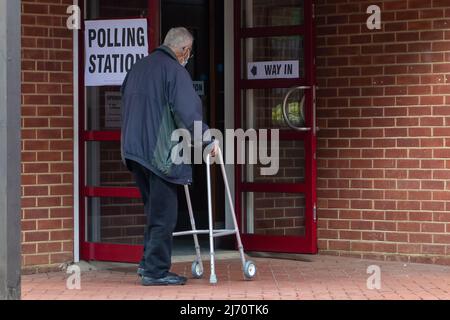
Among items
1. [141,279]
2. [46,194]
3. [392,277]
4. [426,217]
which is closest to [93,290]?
[141,279]

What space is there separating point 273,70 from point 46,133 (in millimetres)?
2364

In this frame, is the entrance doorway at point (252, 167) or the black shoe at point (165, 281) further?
the entrance doorway at point (252, 167)

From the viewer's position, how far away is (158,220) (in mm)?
7660

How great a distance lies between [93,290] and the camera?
765 centimetres

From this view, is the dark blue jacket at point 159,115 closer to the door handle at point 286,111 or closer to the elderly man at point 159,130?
the elderly man at point 159,130

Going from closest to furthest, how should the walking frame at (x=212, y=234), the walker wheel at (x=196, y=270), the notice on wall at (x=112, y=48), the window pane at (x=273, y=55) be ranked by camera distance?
the walking frame at (x=212, y=234) → the walker wheel at (x=196, y=270) → the notice on wall at (x=112, y=48) → the window pane at (x=273, y=55)

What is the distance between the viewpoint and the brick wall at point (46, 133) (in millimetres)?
8570

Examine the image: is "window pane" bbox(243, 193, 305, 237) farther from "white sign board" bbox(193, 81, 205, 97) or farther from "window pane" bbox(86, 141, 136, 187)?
"white sign board" bbox(193, 81, 205, 97)

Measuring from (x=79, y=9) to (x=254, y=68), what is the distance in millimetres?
1900

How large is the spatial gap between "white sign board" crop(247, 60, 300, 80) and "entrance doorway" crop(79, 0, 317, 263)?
0.08 feet

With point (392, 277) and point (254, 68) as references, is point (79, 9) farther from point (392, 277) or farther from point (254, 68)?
point (392, 277)

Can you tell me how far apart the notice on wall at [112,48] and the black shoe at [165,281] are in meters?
1.88

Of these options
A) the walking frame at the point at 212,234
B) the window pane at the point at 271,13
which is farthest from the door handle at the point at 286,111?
the walking frame at the point at 212,234

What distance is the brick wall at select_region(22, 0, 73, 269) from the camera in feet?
28.1
